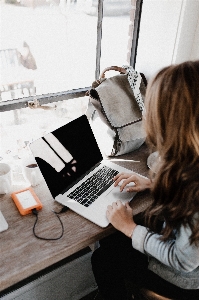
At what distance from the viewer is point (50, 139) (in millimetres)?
1158

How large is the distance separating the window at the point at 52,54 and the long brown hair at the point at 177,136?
2.61 feet

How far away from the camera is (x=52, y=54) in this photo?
151 centimetres

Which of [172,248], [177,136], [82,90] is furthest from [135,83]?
[172,248]

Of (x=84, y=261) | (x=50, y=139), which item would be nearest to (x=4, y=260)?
(x=50, y=139)

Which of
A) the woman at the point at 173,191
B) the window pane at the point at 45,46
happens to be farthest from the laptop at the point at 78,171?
the window pane at the point at 45,46

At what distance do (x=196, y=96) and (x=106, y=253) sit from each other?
72 cm

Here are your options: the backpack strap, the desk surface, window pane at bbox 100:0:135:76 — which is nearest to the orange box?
the desk surface

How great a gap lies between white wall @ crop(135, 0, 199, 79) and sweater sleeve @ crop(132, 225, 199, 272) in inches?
40.3

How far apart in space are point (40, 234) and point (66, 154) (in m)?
0.35

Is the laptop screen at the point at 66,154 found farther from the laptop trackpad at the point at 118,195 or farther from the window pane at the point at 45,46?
the window pane at the point at 45,46

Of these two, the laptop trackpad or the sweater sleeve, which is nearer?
the sweater sleeve

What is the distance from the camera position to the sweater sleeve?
804 mm

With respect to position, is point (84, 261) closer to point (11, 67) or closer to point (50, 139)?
point (50, 139)

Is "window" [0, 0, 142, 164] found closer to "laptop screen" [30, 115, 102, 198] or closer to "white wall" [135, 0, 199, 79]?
"white wall" [135, 0, 199, 79]
